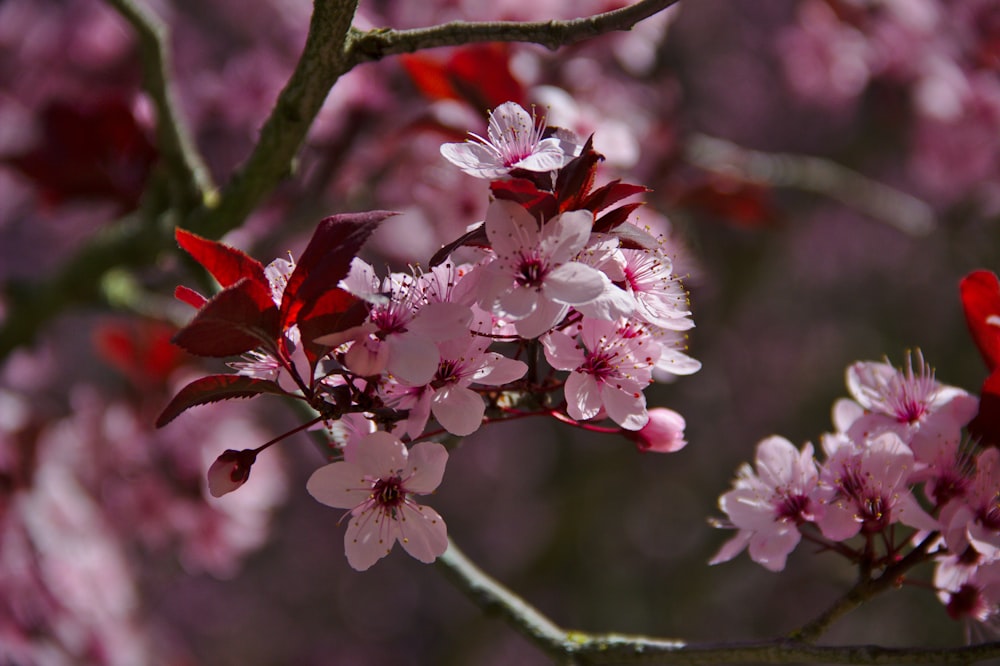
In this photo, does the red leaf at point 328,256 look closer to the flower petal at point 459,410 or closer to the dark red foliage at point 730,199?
the flower petal at point 459,410

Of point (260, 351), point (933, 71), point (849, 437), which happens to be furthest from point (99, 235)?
point (933, 71)

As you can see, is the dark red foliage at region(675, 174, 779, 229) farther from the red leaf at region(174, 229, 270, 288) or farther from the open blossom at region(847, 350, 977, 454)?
the red leaf at region(174, 229, 270, 288)

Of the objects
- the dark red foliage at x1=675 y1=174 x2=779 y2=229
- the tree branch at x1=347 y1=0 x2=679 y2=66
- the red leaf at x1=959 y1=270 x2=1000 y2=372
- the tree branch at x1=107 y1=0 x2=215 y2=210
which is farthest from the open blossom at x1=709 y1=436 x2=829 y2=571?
the dark red foliage at x1=675 y1=174 x2=779 y2=229

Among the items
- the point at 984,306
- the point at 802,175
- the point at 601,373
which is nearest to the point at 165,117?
the point at 601,373

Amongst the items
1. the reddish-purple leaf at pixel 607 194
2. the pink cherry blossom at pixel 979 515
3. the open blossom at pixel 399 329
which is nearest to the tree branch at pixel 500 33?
the reddish-purple leaf at pixel 607 194

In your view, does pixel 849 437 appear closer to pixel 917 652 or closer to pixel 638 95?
pixel 917 652

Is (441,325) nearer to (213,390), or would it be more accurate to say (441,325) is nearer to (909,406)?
(213,390)
